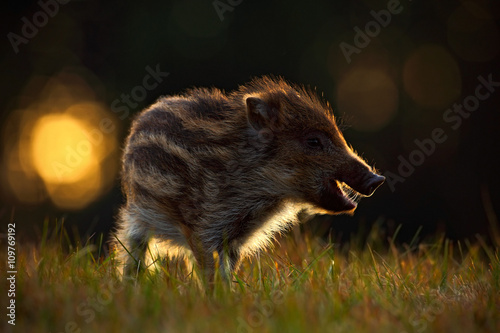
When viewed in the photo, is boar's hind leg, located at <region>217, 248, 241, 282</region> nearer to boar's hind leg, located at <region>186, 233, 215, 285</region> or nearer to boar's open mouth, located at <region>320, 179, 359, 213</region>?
boar's hind leg, located at <region>186, 233, 215, 285</region>

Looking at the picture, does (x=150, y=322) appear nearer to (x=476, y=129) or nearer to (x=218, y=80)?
(x=218, y=80)

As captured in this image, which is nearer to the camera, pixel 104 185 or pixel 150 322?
pixel 150 322

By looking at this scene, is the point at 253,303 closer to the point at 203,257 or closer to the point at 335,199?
the point at 203,257

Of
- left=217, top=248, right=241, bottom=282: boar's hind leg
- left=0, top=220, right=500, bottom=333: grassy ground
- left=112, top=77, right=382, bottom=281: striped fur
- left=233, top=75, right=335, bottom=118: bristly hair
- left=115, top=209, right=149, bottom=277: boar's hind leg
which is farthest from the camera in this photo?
left=115, top=209, right=149, bottom=277: boar's hind leg

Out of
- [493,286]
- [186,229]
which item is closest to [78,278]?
[186,229]

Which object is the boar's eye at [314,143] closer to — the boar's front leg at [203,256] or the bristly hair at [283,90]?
the bristly hair at [283,90]

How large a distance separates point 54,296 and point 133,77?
6.17 m

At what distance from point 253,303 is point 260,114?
1.40 meters

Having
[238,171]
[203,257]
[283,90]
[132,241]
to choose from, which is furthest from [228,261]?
[283,90]

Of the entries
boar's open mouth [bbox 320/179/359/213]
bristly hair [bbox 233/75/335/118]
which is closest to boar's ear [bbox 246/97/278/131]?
bristly hair [bbox 233/75/335/118]

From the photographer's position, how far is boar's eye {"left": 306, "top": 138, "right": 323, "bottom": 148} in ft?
11.8

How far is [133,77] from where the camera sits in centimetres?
835

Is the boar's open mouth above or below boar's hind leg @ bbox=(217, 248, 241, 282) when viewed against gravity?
above

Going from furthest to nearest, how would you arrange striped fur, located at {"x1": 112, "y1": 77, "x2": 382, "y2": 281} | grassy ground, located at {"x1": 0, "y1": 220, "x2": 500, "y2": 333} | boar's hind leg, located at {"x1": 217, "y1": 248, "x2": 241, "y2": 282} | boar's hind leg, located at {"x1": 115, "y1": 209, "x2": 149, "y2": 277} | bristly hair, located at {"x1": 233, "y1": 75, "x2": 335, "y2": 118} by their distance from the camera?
boar's hind leg, located at {"x1": 115, "y1": 209, "x2": 149, "y2": 277} < bristly hair, located at {"x1": 233, "y1": 75, "x2": 335, "y2": 118} < striped fur, located at {"x1": 112, "y1": 77, "x2": 382, "y2": 281} < boar's hind leg, located at {"x1": 217, "y1": 248, "x2": 241, "y2": 282} < grassy ground, located at {"x1": 0, "y1": 220, "x2": 500, "y2": 333}
